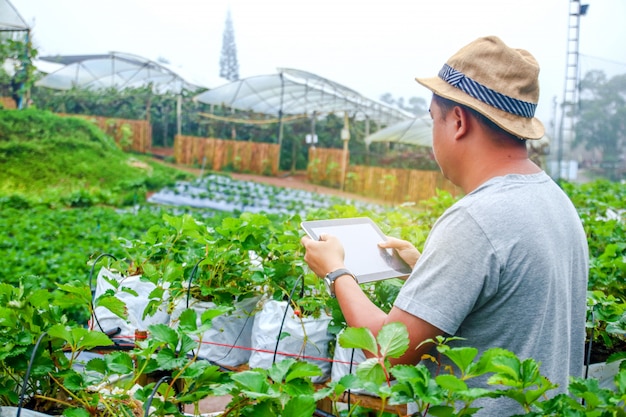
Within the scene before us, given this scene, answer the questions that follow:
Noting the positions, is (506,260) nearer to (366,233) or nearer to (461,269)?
(461,269)

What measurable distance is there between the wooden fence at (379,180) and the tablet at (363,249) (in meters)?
11.8

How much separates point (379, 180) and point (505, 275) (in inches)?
616

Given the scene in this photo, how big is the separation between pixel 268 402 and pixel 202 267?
0.86 metres

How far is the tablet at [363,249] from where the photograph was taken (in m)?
1.36

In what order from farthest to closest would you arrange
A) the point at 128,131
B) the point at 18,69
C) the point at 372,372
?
the point at 128,131, the point at 18,69, the point at 372,372

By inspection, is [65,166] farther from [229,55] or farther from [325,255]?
[229,55]

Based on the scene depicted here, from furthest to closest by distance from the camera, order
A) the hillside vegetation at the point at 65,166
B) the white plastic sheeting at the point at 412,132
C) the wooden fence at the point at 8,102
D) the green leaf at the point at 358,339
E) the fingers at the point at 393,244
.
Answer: the wooden fence at the point at 8,102 < the white plastic sheeting at the point at 412,132 < the hillside vegetation at the point at 65,166 < the fingers at the point at 393,244 < the green leaf at the point at 358,339

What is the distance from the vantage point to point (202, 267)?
1627 millimetres

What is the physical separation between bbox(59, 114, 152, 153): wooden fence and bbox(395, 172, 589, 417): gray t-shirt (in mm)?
18934

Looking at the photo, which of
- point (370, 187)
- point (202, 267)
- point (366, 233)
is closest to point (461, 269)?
point (366, 233)

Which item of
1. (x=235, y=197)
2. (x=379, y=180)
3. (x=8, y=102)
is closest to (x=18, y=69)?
(x=8, y=102)

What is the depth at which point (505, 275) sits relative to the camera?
40.8 inches

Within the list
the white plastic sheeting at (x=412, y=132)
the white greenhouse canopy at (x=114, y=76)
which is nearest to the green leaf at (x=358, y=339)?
the white plastic sheeting at (x=412, y=132)

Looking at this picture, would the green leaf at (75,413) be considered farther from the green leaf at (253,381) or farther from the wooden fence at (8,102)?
the wooden fence at (8,102)
